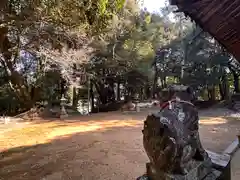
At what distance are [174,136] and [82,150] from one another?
409cm

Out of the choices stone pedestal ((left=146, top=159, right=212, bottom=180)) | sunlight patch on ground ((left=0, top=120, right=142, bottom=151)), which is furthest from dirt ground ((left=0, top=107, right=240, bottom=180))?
stone pedestal ((left=146, top=159, right=212, bottom=180))

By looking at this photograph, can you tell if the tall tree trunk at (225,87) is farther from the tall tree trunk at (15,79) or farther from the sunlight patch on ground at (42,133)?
the tall tree trunk at (15,79)

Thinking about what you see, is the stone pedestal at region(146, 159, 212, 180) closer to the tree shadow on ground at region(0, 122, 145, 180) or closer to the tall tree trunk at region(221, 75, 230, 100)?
the tree shadow on ground at region(0, 122, 145, 180)

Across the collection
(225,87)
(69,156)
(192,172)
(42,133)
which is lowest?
(69,156)

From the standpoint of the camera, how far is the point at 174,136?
80.0 inches

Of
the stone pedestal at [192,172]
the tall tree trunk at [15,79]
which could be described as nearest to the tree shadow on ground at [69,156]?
the stone pedestal at [192,172]

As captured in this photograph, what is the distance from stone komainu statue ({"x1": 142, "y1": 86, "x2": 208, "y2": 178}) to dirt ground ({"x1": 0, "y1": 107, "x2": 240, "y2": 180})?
1979 mm

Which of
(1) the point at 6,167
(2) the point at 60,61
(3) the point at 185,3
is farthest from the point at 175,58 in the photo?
(3) the point at 185,3

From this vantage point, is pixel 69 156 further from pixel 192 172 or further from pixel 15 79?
pixel 15 79

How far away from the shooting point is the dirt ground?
170 inches

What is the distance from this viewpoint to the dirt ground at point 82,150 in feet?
14.2

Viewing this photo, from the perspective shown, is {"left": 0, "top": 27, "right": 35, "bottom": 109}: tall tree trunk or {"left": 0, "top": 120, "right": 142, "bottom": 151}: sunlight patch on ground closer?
{"left": 0, "top": 120, "right": 142, "bottom": 151}: sunlight patch on ground

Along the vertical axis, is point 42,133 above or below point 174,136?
below

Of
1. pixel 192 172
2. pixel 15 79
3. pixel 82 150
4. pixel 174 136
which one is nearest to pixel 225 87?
pixel 82 150
